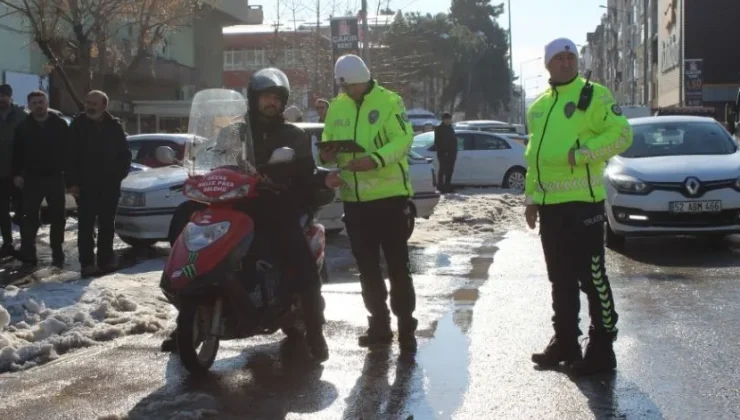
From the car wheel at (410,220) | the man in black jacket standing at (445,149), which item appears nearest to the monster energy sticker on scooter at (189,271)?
the car wheel at (410,220)

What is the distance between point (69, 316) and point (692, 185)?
663cm

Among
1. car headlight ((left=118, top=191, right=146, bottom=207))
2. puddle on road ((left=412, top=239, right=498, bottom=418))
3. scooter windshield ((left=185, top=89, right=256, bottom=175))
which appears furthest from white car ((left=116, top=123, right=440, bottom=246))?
scooter windshield ((left=185, top=89, right=256, bottom=175))

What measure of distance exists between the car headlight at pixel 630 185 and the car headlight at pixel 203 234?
256 inches

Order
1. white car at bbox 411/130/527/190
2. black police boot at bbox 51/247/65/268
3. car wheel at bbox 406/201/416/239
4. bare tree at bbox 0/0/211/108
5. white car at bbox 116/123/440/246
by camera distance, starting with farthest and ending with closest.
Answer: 1. white car at bbox 411/130/527/190
2. bare tree at bbox 0/0/211/108
3. white car at bbox 116/123/440/246
4. black police boot at bbox 51/247/65/268
5. car wheel at bbox 406/201/416/239

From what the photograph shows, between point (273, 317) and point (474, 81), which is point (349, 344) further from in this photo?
point (474, 81)

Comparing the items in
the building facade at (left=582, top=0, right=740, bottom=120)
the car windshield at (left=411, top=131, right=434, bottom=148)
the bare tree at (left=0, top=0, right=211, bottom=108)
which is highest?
the building facade at (left=582, top=0, right=740, bottom=120)

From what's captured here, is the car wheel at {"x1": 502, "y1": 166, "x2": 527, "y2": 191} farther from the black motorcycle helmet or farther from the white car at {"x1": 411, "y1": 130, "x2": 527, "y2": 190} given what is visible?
the black motorcycle helmet

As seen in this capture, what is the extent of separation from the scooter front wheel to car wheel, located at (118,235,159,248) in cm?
→ 621

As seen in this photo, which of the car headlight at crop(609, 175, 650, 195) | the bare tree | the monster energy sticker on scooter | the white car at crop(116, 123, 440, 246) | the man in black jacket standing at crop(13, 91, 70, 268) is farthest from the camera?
the bare tree

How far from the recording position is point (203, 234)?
20.1ft

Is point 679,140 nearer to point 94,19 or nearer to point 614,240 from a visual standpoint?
point 614,240

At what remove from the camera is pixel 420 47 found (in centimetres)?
6469

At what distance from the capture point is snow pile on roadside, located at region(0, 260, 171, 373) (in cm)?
682

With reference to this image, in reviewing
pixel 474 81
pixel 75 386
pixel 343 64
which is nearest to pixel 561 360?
pixel 343 64
